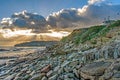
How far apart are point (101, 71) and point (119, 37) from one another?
21.6 ft

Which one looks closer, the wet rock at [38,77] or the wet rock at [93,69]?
the wet rock at [93,69]

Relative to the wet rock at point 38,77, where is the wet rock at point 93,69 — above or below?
above

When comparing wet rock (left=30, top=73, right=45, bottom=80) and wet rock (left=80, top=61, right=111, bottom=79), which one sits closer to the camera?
wet rock (left=80, top=61, right=111, bottom=79)

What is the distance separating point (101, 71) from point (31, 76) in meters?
7.63

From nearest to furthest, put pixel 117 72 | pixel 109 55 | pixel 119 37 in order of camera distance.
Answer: pixel 117 72 → pixel 109 55 → pixel 119 37

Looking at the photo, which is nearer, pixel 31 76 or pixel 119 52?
pixel 119 52

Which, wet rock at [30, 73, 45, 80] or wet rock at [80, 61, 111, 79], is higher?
wet rock at [80, 61, 111, 79]

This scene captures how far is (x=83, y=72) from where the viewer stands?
2261 centimetres

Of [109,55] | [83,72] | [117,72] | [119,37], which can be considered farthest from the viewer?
[119,37]

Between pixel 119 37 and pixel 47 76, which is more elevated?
pixel 119 37

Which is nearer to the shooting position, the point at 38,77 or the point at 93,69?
the point at 93,69

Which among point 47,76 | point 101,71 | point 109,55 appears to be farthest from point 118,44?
point 47,76

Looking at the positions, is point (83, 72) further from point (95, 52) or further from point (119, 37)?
point (119, 37)

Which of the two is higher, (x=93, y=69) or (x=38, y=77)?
(x=93, y=69)
